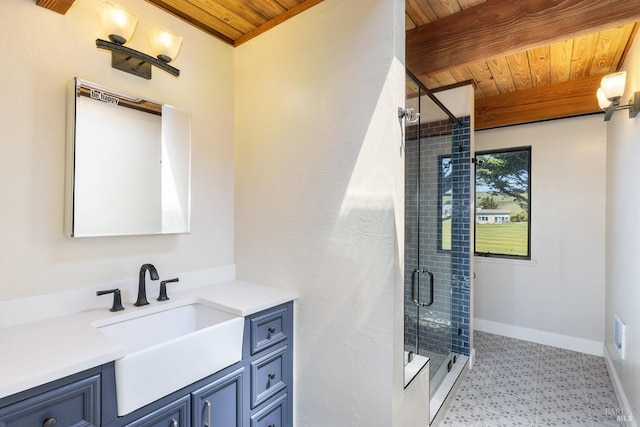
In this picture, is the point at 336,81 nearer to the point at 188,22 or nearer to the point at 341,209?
the point at 341,209

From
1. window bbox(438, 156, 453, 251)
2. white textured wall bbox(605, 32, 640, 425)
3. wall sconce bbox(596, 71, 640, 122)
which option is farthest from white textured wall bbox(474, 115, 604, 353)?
window bbox(438, 156, 453, 251)

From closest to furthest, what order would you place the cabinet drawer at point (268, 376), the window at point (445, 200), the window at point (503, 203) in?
the cabinet drawer at point (268, 376), the window at point (445, 200), the window at point (503, 203)

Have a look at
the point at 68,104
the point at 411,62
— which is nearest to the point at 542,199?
the point at 411,62

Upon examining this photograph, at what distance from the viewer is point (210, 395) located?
137 cm

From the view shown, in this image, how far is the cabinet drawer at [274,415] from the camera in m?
1.58

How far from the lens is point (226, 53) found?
2152mm

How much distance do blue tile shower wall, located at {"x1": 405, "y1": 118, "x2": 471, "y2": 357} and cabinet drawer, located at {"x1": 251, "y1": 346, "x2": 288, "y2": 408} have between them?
73 cm

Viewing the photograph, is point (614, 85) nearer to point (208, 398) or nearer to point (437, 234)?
point (437, 234)

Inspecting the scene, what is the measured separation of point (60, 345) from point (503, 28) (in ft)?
8.98

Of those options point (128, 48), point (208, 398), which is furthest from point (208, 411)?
point (128, 48)

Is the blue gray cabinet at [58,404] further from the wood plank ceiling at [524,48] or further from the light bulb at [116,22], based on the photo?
the wood plank ceiling at [524,48]

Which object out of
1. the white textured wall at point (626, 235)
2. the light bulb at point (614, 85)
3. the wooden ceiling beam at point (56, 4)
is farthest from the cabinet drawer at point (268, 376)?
the light bulb at point (614, 85)

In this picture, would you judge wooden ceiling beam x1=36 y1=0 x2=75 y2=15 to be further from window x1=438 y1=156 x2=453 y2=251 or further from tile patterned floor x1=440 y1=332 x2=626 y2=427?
tile patterned floor x1=440 y1=332 x2=626 y2=427

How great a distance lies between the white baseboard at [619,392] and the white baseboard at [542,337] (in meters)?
0.14
